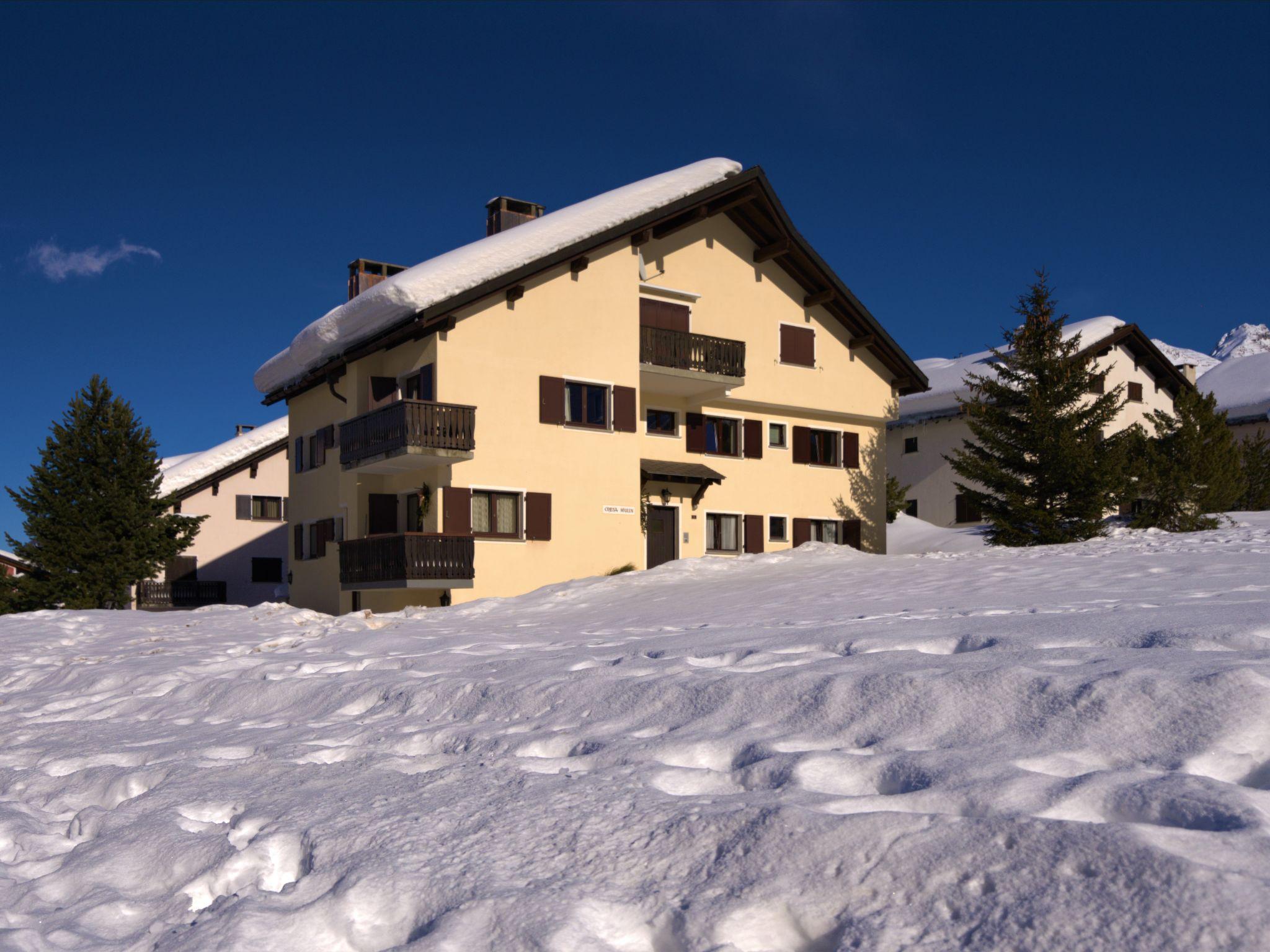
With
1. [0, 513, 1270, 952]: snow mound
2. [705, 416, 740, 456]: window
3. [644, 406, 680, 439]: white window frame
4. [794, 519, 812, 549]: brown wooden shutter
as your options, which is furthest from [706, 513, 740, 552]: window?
[0, 513, 1270, 952]: snow mound

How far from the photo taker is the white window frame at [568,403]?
25.6 m

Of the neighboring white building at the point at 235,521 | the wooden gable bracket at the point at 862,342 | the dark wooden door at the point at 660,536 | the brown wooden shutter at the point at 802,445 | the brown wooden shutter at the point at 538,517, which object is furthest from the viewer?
the neighboring white building at the point at 235,521

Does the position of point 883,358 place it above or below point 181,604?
above

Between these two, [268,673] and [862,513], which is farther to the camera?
[862,513]

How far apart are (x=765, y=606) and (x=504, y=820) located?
9.20 meters

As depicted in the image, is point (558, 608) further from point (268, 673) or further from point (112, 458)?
point (112, 458)

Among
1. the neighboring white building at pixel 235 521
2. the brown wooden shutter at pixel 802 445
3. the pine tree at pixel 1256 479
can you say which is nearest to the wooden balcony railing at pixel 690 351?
the brown wooden shutter at pixel 802 445

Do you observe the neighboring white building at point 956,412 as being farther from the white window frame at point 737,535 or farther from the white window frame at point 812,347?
the white window frame at point 737,535

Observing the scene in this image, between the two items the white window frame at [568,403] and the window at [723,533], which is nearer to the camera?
the white window frame at [568,403]

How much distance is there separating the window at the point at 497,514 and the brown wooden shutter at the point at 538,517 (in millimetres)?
227

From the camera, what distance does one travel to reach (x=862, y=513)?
32250mm

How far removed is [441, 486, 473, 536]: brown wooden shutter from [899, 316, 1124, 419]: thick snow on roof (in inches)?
955

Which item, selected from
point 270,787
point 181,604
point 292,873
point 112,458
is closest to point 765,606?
point 270,787

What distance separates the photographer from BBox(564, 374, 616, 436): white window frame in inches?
1009
